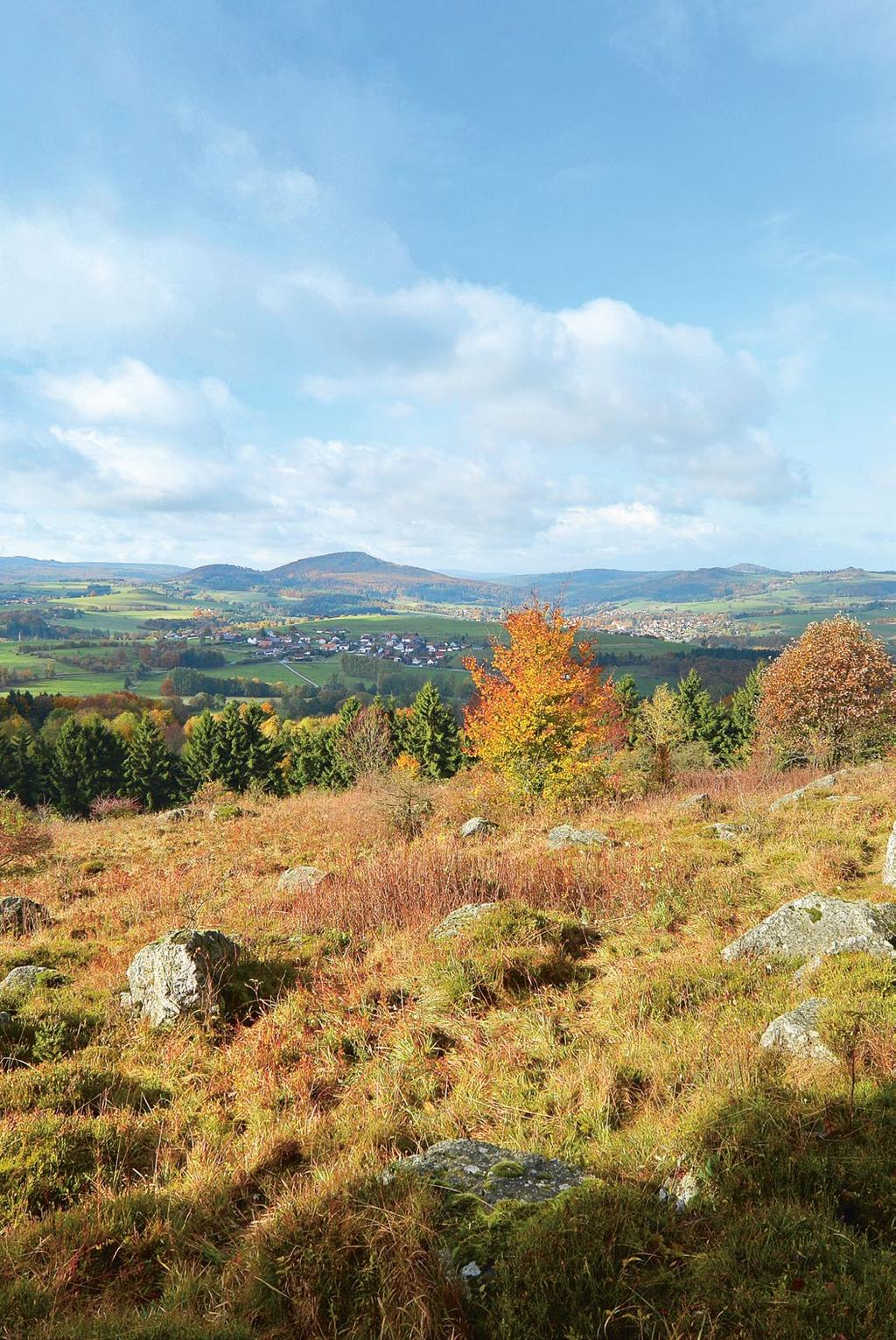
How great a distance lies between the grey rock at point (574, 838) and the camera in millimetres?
12289

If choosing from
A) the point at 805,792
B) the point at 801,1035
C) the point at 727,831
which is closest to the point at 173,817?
the point at 727,831

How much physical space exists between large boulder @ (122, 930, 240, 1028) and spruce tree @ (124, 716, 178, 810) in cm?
5999

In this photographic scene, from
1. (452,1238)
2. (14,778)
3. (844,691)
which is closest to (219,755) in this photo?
(14,778)

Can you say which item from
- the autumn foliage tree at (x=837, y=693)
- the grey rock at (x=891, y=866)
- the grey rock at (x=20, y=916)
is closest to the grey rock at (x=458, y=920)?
the grey rock at (x=891, y=866)

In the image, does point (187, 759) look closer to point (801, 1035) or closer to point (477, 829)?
point (477, 829)

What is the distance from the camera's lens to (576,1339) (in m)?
2.66

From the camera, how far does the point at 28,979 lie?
25.3 ft

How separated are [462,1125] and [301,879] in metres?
7.75

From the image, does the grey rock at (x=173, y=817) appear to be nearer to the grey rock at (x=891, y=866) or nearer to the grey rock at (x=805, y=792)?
the grey rock at (x=805, y=792)

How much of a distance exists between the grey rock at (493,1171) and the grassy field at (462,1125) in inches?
4.2

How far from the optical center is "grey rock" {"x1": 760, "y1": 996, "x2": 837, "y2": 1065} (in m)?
4.64

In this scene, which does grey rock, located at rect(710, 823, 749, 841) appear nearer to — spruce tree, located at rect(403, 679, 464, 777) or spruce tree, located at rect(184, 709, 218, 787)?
spruce tree, located at rect(403, 679, 464, 777)

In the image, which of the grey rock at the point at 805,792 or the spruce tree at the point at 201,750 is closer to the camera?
the grey rock at the point at 805,792

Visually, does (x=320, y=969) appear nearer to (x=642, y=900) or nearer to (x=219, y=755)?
(x=642, y=900)
